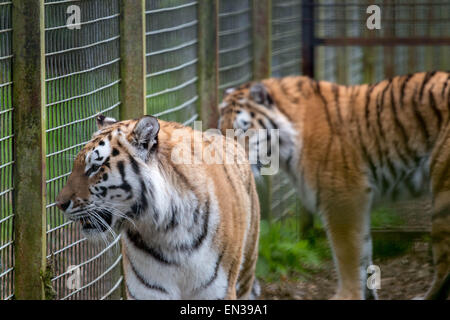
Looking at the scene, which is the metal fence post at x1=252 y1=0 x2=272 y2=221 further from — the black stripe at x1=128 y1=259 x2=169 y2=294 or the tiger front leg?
the black stripe at x1=128 y1=259 x2=169 y2=294

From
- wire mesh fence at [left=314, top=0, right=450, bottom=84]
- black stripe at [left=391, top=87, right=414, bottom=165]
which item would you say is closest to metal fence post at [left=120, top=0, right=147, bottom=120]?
black stripe at [left=391, top=87, right=414, bottom=165]

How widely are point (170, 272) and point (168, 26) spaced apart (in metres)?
1.90

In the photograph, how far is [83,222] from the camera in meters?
3.42

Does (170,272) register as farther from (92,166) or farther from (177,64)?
(177,64)

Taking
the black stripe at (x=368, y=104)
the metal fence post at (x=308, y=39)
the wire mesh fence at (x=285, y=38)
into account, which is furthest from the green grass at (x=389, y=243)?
the wire mesh fence at (x=285, y=38)

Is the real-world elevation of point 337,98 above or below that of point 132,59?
below

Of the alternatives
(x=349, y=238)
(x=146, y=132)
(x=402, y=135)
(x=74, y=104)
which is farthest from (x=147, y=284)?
(x=402, y=135)

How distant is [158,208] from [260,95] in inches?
88.9

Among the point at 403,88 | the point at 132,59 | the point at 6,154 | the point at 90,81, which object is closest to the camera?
the point at 6,154

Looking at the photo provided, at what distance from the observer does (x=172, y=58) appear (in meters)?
5.09

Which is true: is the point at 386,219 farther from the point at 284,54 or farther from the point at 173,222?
the point at 173,222

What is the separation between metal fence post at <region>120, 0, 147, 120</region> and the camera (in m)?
4.29
